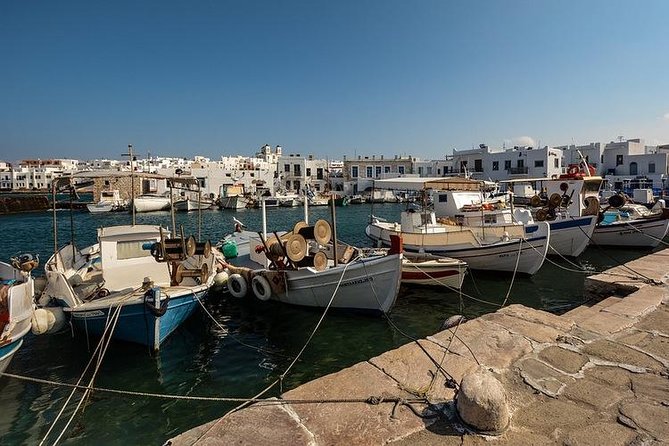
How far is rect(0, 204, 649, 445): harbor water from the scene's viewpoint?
21.3ft

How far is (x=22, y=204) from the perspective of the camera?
186 feet

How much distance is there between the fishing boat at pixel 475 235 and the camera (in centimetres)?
1503

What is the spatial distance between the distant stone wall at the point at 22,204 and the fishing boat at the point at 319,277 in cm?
6017

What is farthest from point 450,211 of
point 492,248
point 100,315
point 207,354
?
point 100,315

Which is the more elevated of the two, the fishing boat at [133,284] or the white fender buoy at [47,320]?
the fishing boat at [133,284]

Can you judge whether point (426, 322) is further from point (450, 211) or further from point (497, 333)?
point (450, 211)

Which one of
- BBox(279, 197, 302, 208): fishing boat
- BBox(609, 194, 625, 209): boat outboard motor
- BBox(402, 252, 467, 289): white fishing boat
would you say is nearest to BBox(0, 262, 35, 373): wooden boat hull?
BBox(402, 252, 467, 289): white fishing boat

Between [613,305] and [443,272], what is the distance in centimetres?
595

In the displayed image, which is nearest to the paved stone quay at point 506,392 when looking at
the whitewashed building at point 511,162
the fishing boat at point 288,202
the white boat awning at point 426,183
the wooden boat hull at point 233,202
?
the white boat awning at point 426,183

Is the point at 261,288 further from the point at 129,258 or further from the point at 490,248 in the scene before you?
the point at 490,248

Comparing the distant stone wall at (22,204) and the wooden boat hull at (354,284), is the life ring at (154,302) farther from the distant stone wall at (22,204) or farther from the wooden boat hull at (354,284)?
the distant stone wall at (22,204)

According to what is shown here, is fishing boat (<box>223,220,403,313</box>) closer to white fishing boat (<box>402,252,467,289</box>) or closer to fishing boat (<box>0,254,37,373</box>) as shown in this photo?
white fishing boat (<box>402,252,467,289</box>)

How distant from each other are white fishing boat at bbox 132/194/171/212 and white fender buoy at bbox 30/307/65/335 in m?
49.7

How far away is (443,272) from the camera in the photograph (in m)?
13.2
